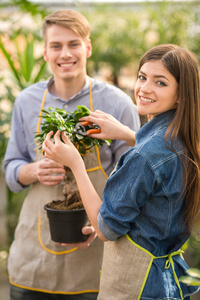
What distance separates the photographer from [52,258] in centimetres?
197

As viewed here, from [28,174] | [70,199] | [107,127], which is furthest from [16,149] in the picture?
[107,127]

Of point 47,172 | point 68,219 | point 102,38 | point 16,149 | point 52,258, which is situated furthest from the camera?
point 102,38

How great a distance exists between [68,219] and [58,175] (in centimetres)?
26

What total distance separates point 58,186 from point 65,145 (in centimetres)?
45

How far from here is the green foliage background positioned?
11.0 ft

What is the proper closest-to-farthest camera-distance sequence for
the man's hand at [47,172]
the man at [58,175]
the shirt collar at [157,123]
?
the shirt collar at [157,123]
the man's hand at [47,172]
the man at [58,175]

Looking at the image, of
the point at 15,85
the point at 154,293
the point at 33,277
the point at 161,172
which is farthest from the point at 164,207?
the point at 15,85

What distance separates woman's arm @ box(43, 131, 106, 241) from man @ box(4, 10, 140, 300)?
31 cm

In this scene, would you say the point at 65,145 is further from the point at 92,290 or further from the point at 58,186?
the point at 92,290

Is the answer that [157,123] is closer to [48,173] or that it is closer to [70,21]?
[48,173]

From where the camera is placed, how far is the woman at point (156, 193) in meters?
1.37

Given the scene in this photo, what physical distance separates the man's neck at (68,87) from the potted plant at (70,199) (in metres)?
0.27

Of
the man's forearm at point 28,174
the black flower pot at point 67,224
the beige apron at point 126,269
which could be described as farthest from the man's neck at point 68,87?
the beige apron at point 126,269

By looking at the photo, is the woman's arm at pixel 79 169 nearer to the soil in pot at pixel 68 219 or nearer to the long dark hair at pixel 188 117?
the soil in pot at pixel 68 219
